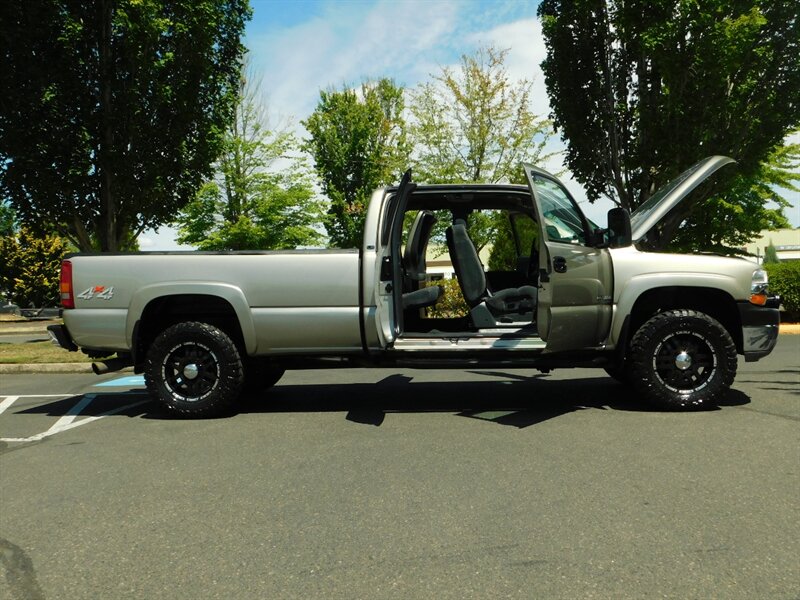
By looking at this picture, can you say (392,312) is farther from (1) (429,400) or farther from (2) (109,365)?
(2) (109,365)

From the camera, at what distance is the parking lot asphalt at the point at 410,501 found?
109 inches

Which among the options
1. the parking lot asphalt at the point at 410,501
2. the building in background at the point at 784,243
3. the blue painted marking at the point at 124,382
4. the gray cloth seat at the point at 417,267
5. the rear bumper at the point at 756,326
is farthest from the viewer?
→ the building in background at the point at 784,243

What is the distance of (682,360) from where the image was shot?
586 cm

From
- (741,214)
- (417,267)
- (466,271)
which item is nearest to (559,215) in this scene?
(466,271)

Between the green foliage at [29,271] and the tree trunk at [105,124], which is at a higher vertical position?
the tree trunk at [105,124]

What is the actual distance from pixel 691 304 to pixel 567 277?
4.48 ft

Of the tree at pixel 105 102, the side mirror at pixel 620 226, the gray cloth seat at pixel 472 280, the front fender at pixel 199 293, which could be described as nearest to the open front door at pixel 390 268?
the gray cloth seat at pixel 472 280

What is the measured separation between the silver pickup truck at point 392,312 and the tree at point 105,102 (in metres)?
12.0

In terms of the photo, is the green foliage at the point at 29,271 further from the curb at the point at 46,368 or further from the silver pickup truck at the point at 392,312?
the silver pickup truck at the point at 392,312

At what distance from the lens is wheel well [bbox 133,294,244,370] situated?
6.21 meters

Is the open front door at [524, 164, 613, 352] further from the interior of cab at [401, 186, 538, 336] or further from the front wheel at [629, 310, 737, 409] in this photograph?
the interior of cab at [401, 186, 538, 336]

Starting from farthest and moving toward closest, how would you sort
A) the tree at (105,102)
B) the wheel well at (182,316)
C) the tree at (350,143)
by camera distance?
1. the tree at (350,143)
2. the tree at (105,102)
3. the wheel well at (182,316)

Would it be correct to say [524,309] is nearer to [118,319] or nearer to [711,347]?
[711,347]

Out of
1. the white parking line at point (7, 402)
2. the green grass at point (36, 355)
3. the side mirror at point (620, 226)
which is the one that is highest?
the side mirror at point (620, 226)
